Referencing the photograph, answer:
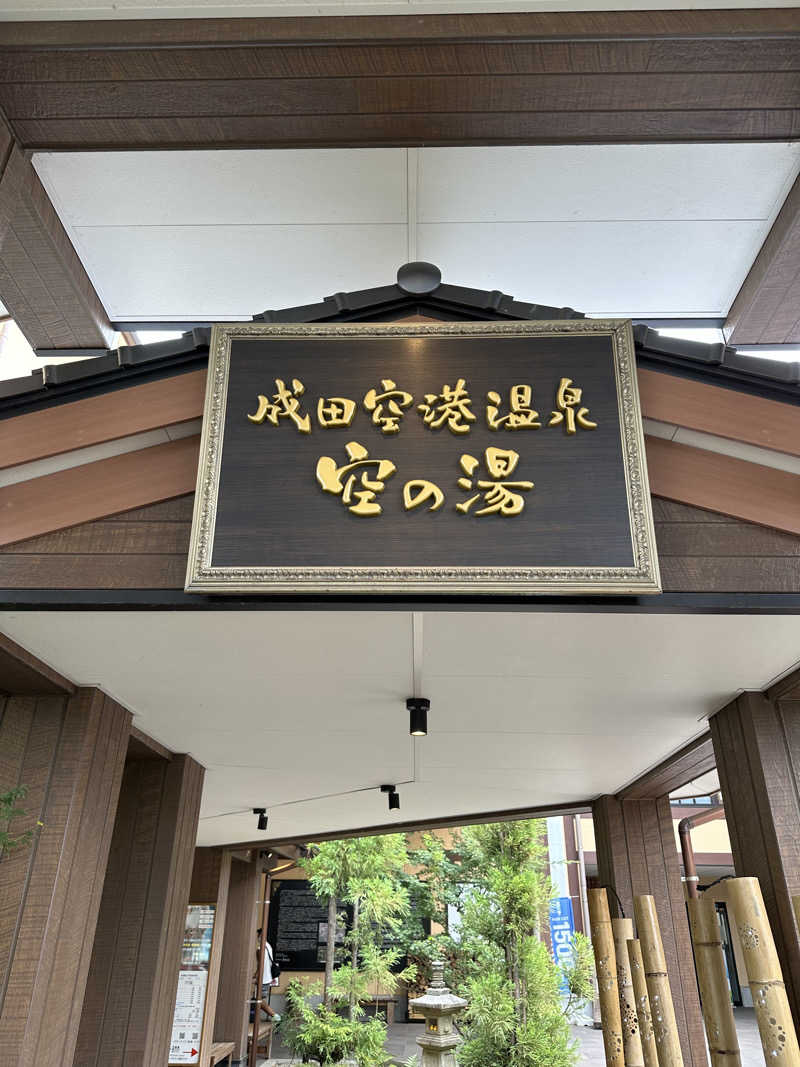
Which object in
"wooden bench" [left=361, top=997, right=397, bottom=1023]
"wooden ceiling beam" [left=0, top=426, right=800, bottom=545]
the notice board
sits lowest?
"wooden bench" [left=361, top=997, right=397, bottom=1023]

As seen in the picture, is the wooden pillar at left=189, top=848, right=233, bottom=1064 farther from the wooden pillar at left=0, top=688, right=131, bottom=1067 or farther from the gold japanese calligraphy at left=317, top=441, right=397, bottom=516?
the gold japanese calligraphy at left=317, top=441, right=397, bottom=516

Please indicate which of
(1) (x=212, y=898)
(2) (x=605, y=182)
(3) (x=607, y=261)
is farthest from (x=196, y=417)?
(1) (x=212, y=898)

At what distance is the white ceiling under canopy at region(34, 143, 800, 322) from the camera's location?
311 cm

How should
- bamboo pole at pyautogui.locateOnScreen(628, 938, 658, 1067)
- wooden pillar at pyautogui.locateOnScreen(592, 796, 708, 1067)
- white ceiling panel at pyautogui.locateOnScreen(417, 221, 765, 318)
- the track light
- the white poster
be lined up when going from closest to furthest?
bamboo pole at pyautogui.locateOnScreen(628, 938, 658, 1067) → white ceiling panel at pyautogui.locateOnScreen(417, 221, 765, 318) → wooden pillar at pyautogui.locateOnScreen(592, 796, 708, 1067) → the track light → the white poster

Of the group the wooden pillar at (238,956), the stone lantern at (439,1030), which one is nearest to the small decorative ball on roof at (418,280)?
the stone lantern at (439,1030)

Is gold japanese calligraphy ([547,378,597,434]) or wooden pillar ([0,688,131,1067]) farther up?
gold japanese calligraphy ([547,378,597,434])

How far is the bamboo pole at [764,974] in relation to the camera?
2.07 metres

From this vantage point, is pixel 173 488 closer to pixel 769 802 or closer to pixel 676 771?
pixel 769 802

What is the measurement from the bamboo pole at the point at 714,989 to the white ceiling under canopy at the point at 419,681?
0.85 m

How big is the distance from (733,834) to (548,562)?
1913 millimetres

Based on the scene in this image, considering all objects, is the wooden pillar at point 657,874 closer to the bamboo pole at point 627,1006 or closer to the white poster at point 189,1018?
the bamboo pole at point 627,1006

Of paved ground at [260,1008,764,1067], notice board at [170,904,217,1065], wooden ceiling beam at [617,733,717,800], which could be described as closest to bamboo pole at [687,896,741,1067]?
wooden ceiling beam at [617,733,717,800]

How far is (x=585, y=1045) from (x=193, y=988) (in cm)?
706

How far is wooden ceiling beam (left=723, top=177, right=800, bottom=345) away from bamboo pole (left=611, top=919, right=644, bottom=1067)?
118 inches
